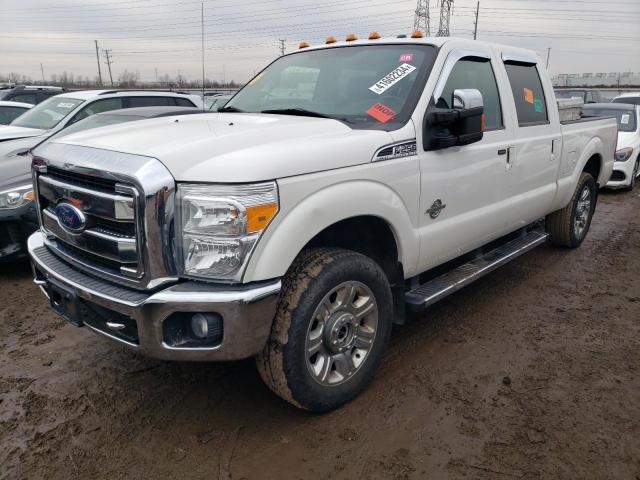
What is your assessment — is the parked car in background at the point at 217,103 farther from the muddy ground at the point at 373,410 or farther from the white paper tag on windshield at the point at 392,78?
the muddy ground at the point at 373,410

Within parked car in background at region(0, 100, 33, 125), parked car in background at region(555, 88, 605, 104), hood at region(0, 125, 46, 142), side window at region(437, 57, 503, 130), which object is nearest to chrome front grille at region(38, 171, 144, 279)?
side window at region(437, 57, 503, 130)

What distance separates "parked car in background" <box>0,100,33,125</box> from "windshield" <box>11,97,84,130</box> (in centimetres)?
248

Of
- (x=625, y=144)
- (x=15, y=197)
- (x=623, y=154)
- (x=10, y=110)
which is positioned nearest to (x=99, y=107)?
(x=15, y=197)

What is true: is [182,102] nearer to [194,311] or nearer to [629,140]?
[194,311]

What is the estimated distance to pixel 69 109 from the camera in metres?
7.23

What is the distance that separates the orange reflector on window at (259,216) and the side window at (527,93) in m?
2.71

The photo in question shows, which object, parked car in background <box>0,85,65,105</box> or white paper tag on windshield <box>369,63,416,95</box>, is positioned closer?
white paper tag on windshield <box>369,63,416,95</box>

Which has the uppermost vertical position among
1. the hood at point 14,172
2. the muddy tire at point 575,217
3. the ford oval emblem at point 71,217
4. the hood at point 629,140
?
the ford oval emblem at point 71,217

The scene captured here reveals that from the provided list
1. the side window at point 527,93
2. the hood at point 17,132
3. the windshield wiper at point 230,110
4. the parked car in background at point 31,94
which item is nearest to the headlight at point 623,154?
the side window at point 527,93

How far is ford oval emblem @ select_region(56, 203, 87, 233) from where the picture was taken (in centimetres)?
266

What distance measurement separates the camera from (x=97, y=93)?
24.5 ft

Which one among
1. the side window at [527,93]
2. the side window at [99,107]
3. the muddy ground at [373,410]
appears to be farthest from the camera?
the side window at [99,107]

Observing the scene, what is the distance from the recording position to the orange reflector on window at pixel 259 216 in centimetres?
232

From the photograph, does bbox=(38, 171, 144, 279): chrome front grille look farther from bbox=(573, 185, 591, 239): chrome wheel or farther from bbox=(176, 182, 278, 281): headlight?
bbox=(573, 185, 591, 239): chrome wheel
